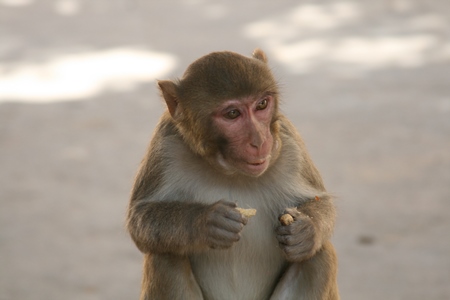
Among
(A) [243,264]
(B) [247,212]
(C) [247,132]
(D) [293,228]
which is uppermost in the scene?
(C) [247,132]

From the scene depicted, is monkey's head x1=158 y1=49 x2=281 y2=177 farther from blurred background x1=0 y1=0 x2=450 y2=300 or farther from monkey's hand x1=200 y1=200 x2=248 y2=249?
blurred background x1=0 y1=0 x2=450 y2=300

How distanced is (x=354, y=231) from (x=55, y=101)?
5.06 metres

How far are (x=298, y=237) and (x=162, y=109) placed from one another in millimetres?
7753

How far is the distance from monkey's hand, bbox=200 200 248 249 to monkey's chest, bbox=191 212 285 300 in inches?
14.0

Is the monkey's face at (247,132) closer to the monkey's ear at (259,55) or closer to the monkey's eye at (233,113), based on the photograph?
the monkey's eye at (233,113)

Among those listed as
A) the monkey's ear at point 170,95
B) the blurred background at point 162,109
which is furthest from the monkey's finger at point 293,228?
the blurred background at point 162,109

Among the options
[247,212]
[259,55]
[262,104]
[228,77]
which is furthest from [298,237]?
[259,55]

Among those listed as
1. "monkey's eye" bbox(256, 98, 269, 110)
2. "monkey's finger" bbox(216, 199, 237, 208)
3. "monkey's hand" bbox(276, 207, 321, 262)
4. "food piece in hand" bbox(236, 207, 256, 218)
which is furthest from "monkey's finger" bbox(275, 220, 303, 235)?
"monkey's eye" bbox(256, 98, 269, 110)

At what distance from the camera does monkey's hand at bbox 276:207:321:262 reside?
5.27m

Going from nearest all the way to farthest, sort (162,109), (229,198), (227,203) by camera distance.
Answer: (227,203) → (229,198) → (162,109)

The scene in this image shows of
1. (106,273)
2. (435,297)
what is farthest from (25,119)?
(435,297)

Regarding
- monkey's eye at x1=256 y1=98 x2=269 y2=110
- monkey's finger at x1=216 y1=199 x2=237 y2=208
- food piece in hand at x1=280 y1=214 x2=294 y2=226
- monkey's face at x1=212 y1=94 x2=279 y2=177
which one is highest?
monkey's eye at x1=256 y1=98 x2=269 y2=110

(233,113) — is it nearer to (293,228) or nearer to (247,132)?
(247,132)

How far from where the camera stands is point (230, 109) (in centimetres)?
518
